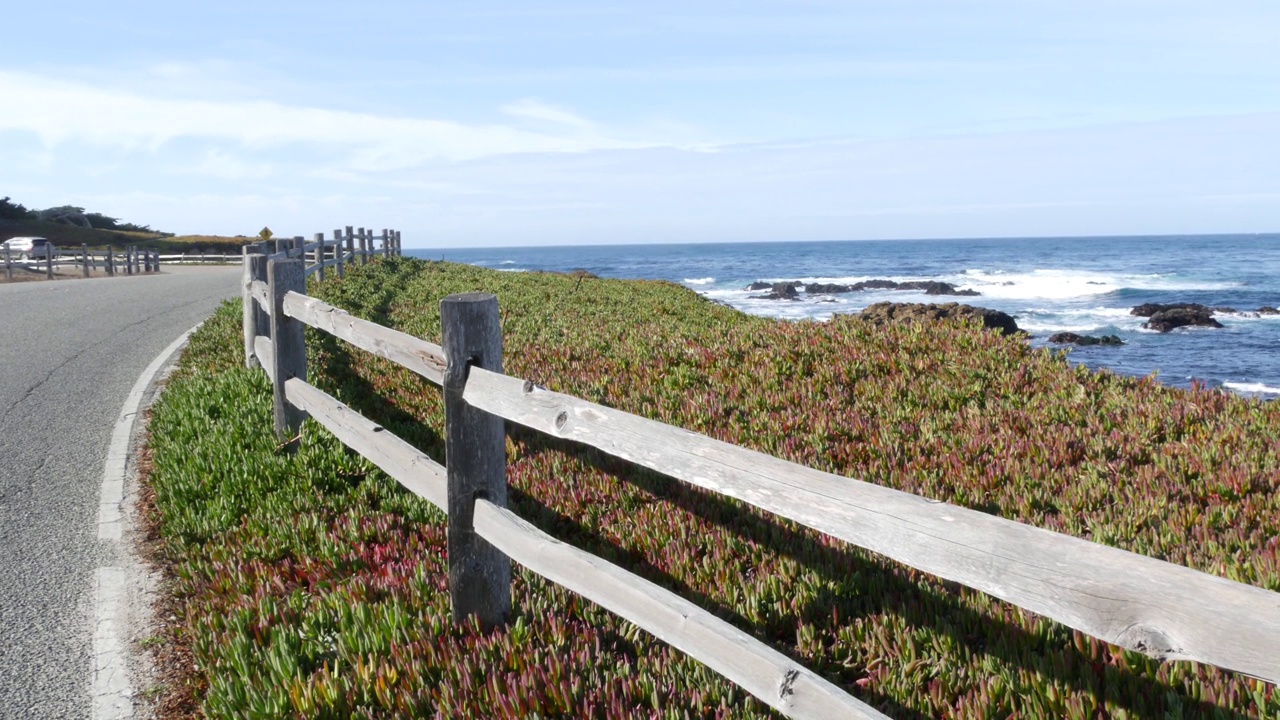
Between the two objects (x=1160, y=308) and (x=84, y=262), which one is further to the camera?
(x=1160, y=308)

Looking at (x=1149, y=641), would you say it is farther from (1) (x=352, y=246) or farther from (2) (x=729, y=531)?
(1) (x=352, y=246)

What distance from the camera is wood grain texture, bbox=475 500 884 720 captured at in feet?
8.68

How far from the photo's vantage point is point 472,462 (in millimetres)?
4047

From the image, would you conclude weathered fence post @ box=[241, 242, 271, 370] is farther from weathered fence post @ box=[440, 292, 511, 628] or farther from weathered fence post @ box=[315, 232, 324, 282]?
weathered fence post @ box=[315, 232, 324, 282]

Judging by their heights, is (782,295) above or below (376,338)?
below

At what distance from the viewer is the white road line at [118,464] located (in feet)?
19.8

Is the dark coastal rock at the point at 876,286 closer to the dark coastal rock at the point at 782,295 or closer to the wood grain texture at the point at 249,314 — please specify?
the dark coastal rock at the point at 782,295

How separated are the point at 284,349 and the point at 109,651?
3.26 meters

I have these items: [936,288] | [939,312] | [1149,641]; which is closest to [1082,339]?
[939,312]

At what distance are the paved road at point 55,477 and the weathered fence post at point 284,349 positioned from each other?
140 cm

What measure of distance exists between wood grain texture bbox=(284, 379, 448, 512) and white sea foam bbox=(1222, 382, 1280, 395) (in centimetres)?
2338

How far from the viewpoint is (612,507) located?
5645 millimetres

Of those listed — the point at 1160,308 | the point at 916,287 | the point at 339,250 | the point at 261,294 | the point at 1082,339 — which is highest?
the point at 339,250

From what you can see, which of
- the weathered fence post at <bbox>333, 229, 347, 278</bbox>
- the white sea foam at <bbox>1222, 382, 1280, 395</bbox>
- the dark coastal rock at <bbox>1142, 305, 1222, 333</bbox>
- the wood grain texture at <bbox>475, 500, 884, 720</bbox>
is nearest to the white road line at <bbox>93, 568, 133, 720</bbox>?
the wood grain texture at <bbox>475, 500, 884, 720</bbox>
